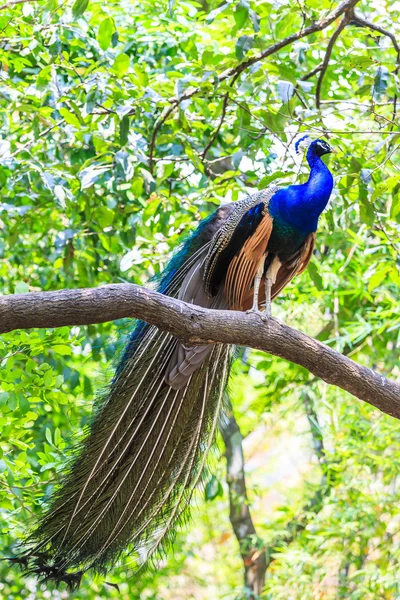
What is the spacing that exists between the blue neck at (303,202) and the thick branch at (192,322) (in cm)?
51

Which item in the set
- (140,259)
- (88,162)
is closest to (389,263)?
(140,259)

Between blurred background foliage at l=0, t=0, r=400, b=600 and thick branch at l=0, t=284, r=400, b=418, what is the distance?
46 centimetres

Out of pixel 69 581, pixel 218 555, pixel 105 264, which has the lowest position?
pixel 218 555

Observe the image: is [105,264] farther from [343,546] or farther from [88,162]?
[343,546]

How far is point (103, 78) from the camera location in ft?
11.4

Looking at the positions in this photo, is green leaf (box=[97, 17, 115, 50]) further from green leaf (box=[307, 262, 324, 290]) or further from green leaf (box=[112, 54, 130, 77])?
green leaf (box=[307, 262, 324, 290])

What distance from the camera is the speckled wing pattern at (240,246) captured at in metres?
3.03

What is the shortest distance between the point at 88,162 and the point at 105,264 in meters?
1.00

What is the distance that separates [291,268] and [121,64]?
1.05 metres

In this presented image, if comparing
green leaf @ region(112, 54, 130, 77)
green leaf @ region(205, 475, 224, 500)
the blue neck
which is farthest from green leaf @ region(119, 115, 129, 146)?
green leaf @ region(205, 475, 224, 500)

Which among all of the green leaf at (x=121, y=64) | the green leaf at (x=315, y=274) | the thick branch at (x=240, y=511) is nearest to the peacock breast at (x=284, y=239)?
the green leaf at (x=315, y=274)

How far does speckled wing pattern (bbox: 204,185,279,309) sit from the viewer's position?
303 centimetres

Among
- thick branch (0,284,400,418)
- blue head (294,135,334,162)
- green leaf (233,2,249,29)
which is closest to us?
thick branch (0,284,400,418)

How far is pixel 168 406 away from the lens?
324cm
